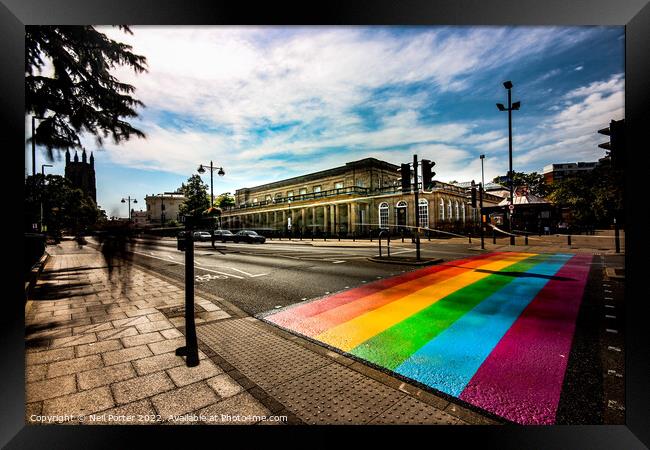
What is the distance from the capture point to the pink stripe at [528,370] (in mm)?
2061

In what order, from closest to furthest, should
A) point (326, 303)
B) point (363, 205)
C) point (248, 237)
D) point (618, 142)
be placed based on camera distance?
point (618, 142) < point (326, 303) < point (248, 237) < point (363, 205)

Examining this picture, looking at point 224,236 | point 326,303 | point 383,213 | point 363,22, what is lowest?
point 326,303

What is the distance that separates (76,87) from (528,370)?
7.64 meters

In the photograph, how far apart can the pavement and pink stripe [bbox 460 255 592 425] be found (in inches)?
11.1

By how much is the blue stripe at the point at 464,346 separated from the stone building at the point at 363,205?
18415 millimetres

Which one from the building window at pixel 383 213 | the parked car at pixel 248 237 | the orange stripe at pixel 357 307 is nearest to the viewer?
the orange stripe at pixel 357 307

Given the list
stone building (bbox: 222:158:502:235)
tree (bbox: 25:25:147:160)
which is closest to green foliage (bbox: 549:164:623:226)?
tree (bbox: 25:25:147:160)

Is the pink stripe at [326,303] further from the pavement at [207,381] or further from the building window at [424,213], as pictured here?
the building window at [424,213]

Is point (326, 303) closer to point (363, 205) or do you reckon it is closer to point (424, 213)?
point (424, 213)


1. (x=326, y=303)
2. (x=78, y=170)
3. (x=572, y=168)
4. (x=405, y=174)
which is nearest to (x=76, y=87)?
(x=78, y=170)

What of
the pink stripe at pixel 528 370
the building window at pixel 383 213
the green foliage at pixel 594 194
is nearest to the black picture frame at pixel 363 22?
the pink stripe at pixel 528 370

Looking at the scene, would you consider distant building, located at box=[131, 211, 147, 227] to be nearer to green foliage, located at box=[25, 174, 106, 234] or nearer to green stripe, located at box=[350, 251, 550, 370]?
green foliage, located at box=[25, 174, 106, 234]

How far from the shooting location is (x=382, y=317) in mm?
4203
